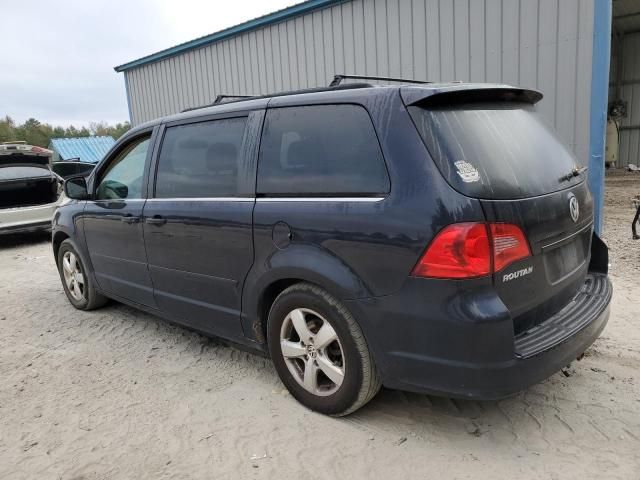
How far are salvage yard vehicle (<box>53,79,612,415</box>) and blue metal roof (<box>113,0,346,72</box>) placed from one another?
541 cm

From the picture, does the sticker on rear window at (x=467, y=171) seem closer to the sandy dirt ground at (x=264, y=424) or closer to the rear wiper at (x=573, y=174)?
the rear wiper at (x=573, y=174)

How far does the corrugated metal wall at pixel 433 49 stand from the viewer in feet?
19.6

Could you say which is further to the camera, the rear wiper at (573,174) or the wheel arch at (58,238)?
the wheel arch at (58,238)

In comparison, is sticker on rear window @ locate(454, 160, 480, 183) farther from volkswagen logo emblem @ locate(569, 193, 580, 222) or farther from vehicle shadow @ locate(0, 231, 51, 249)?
vehicle shadow @ locate(0, 231, 51, 249)

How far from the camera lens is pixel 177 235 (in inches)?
135

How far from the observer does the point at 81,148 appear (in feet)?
78.4

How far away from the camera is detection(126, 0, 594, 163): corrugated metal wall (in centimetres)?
598

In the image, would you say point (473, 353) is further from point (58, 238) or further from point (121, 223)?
point (58, 238)

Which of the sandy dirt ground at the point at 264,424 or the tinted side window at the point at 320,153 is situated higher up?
the tinted side window at the point at 320,153

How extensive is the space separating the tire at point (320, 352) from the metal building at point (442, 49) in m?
4.37

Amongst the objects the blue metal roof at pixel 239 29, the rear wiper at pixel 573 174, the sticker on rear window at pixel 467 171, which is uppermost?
the blue metal roof at pixel 239 29

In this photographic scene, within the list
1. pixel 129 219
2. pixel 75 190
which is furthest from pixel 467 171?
pixel 75 190

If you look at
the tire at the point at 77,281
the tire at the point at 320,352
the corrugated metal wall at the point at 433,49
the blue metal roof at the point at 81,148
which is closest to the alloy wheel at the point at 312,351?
the tire at the point at 320,352

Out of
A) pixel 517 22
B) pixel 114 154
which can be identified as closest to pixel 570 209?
pixel 114 154
